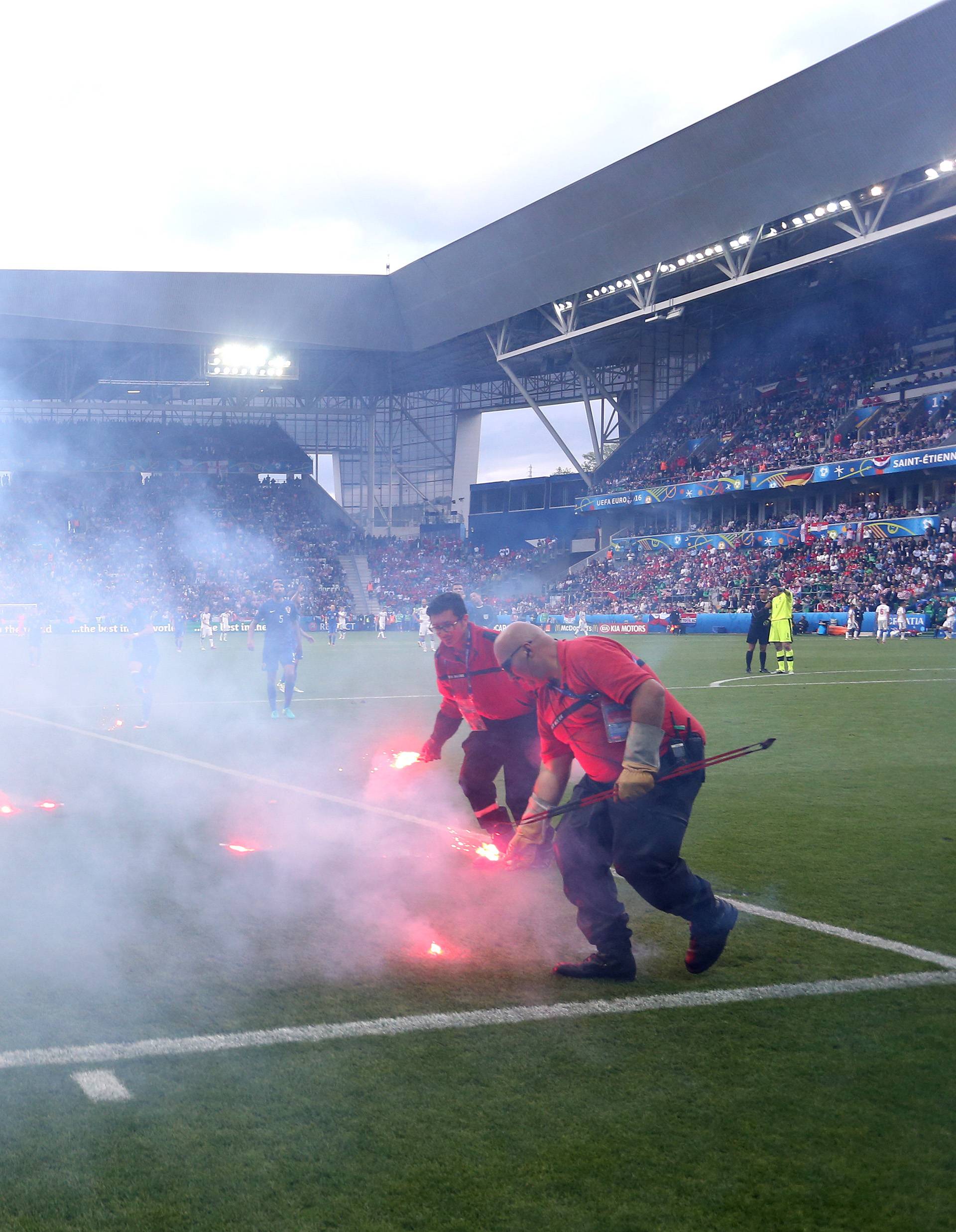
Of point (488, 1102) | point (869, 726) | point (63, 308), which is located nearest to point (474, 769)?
point (488, 1102)

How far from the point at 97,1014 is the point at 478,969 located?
5.21ft

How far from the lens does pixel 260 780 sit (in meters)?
9.66

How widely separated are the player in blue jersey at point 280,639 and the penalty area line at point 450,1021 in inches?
405

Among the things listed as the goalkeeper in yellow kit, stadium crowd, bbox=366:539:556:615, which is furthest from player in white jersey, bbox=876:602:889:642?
stadium crowd, bbox=366:539:556:615

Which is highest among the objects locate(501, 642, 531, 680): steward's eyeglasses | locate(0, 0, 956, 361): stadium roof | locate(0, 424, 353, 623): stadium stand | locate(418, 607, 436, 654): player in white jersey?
locate(0, 0, 956, 361): stadium roof

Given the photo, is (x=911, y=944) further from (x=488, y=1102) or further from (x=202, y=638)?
(x=202, y=638)

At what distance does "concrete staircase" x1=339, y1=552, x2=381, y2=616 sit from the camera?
49344 mm

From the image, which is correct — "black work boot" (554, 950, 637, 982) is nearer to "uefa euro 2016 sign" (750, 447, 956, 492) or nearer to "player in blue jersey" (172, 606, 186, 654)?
"player in blue jersey" (172, 606, 186, 654)

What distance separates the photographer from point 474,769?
262 inches

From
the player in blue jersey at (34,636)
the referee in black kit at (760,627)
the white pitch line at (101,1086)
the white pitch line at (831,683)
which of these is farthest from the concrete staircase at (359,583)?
the white pitch line at (101,1086)

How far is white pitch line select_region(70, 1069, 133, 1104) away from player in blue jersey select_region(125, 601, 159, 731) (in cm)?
1049

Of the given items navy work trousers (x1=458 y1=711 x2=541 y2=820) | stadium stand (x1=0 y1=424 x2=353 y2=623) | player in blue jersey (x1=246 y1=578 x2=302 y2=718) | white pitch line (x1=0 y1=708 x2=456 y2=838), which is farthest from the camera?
stadium stand (x1=0 y1=424 x2=353 y2=623)

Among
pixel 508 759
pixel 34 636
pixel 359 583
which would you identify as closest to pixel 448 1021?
pixel 508 759

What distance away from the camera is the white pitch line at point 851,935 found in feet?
15.5
